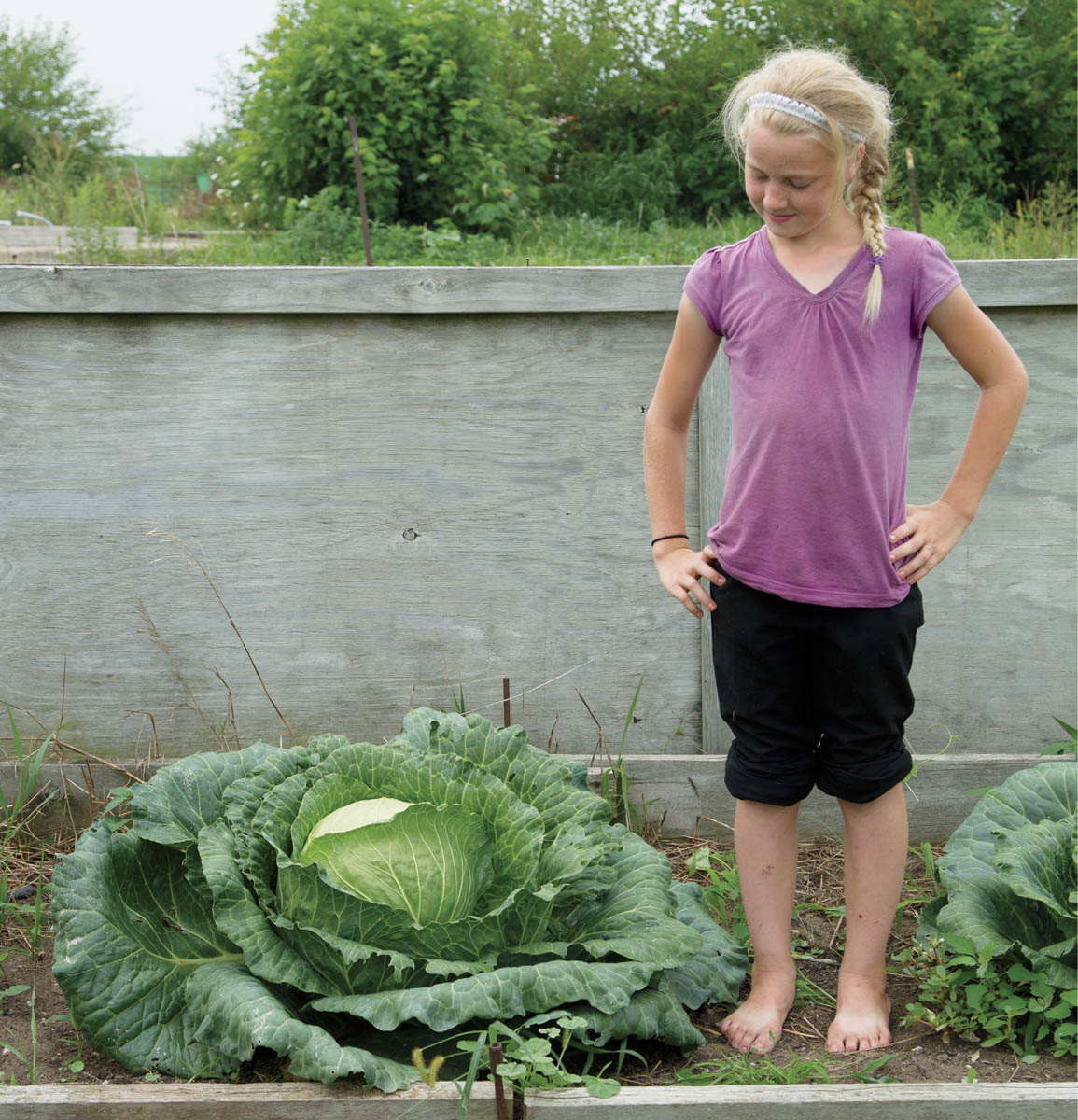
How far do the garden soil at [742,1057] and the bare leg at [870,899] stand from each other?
7cm

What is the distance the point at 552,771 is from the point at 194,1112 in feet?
2.93

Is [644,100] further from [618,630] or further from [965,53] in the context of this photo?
[618,630]

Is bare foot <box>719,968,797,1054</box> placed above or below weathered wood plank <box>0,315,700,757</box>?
below

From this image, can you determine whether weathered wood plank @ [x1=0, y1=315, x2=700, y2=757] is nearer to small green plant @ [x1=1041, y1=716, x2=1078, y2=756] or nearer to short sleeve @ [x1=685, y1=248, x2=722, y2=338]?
short sleeve @ [x1=685, y1=248, x2=722, y2=338]

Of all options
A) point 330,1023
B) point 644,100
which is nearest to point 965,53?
point 644,100

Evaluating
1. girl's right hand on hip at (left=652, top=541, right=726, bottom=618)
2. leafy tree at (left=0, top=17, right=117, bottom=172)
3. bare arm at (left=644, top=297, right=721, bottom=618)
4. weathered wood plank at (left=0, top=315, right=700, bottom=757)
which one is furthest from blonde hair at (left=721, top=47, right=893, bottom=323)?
leafy tree at (left=0, top=17, right=117, bottom=172)

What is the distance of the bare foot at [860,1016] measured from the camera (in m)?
1.97

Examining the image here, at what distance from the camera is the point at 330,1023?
1.91 meters

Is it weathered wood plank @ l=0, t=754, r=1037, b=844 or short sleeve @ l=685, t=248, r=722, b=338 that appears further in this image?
weathered wood plank @ l=0, t=754, r=1037, b=844

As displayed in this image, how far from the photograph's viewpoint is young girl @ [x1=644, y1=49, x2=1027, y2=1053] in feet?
5.86

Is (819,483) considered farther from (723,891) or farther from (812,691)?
(723,891)

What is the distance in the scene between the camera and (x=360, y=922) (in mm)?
1803

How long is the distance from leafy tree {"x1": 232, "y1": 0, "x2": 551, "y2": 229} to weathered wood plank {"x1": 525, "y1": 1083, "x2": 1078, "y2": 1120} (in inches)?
192

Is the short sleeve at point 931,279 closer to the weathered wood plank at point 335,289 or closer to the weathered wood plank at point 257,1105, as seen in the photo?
the weathered wood plank at point 335,289
